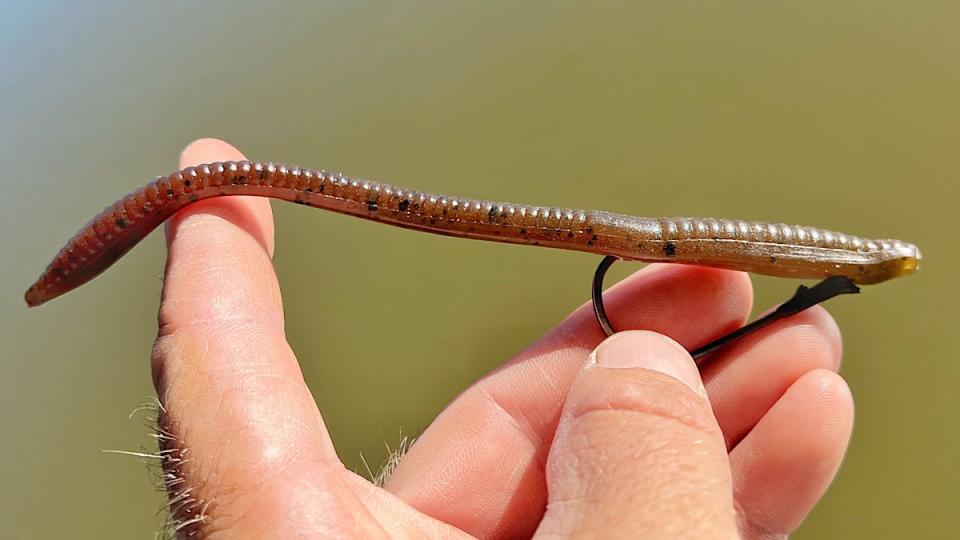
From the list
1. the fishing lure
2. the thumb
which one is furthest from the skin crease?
the fishing lure

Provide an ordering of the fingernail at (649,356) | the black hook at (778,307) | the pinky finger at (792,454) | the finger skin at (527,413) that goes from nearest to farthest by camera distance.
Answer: the fingernail at (649,356) < the pinky finger at (792,454) < the black hook at (778,307) < the finger skin at (527,413)

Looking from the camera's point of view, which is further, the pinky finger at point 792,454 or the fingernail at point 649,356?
the pinky finger at point 792,454

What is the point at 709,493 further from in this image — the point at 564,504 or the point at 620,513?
the point at 564,504

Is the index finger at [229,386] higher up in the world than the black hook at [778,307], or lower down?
higher up

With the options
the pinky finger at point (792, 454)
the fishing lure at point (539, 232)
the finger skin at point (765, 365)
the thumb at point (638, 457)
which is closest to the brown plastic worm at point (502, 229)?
the fishing lure at point (539, 232)

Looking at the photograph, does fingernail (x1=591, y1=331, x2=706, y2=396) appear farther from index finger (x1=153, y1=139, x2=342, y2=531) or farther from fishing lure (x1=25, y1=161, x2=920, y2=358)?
index finger (x1=153, y1=139, x2=342, y2=531)

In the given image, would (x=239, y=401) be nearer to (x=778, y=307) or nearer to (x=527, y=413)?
(x=527, y=413)

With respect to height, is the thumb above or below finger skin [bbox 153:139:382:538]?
below

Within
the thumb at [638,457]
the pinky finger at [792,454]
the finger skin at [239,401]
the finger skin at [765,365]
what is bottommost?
the pinky finger at [792,454]

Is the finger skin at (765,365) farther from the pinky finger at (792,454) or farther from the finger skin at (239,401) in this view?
the finger skin at (239,401)
